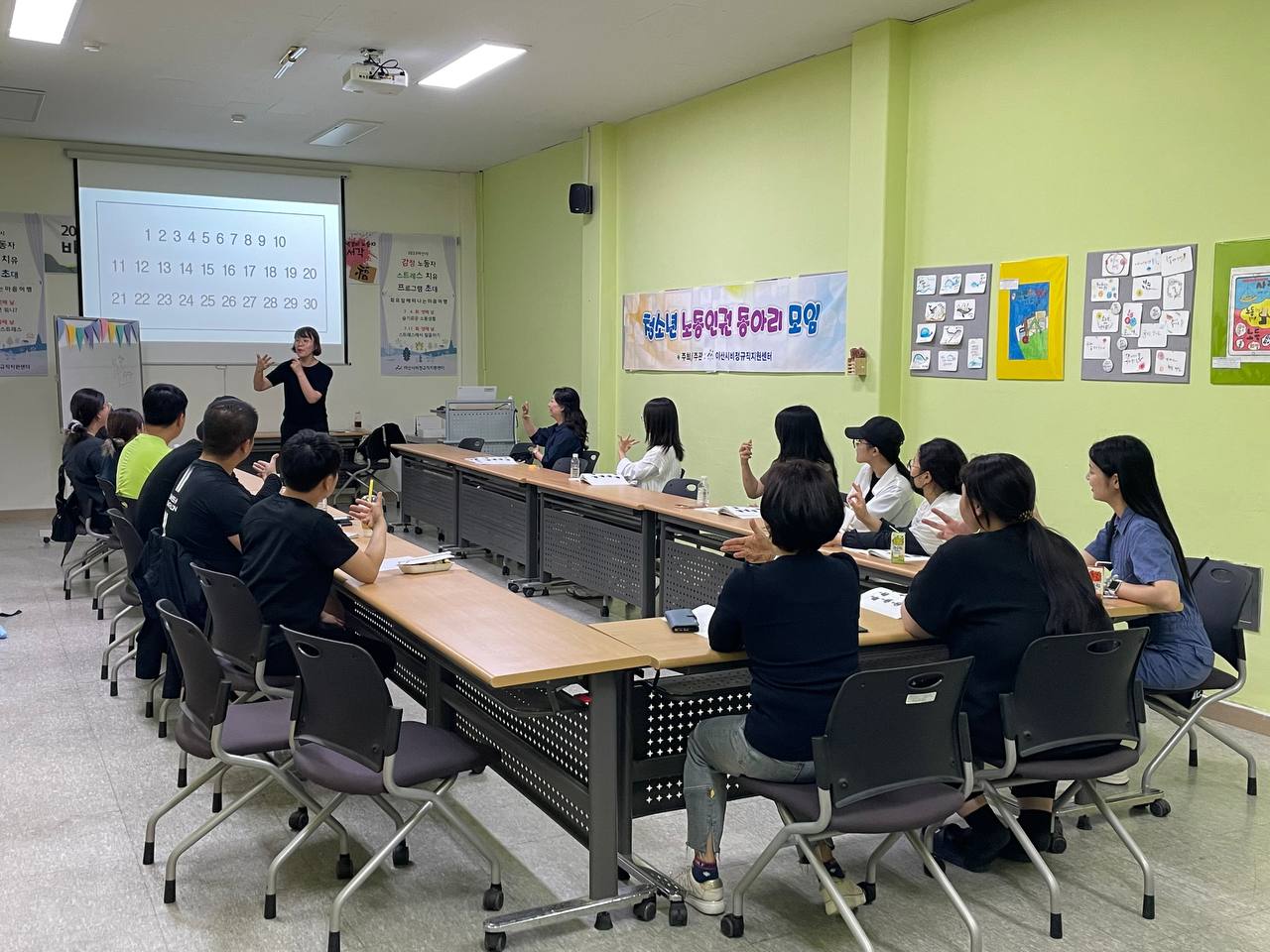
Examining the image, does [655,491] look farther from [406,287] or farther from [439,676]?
[406,287]

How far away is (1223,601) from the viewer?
12.1 feet

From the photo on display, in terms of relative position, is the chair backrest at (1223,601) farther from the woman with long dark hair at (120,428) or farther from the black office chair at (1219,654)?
the woman with long dark hair at (120,428)

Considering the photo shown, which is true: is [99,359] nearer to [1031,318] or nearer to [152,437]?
[152,437]

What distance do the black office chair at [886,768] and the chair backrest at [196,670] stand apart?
52.9 inches

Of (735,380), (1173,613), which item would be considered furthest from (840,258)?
(1173,613)

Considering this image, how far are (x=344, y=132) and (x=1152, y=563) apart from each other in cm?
738

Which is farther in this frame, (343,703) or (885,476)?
(885,476)

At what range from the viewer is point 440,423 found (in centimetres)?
988

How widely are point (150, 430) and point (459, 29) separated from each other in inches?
110

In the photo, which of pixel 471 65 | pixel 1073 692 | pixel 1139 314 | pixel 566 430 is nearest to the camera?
pixel 1073 692

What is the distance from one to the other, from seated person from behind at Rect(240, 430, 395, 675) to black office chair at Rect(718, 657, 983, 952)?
1.43m

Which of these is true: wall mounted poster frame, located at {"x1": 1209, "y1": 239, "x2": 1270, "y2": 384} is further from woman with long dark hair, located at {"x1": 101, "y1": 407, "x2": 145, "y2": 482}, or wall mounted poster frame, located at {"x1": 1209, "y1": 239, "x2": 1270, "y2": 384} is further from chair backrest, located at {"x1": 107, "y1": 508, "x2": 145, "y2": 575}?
woman with long dark hair, located at {"x1": 101, "y1": 407, "x2": 145, "y2": 482}

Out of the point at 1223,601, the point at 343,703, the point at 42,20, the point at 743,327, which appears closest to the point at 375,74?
the point at 42,20

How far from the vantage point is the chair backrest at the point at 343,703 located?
8.36 ft
